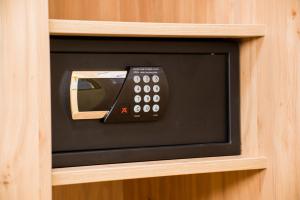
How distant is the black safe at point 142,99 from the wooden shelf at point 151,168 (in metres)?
0.03

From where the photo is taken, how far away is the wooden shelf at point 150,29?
2.42ft

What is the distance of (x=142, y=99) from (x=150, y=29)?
13 cm

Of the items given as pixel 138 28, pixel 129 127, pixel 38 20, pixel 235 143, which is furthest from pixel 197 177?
pixel 38 20

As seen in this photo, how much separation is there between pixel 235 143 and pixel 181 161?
137 millimetres

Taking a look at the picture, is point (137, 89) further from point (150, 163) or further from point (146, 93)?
point (150, 163)

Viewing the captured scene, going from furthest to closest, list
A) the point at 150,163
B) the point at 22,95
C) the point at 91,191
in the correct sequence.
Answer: the point at 91,191
the point at 150,163
the point at 22,95

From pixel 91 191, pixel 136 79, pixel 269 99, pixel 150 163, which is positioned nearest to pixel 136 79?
pixel 136 79

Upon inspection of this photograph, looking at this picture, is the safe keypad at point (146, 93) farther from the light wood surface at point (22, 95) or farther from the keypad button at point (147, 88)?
the light wood surface at point (22, 95)

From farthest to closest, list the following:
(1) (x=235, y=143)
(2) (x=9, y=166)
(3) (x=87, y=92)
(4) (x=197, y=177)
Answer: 1. (4) (x=197, y=177)
2. (1) (x=235, y=143)
3. (3) (x=87, y=92)
4. (2) (x=9, y=166)

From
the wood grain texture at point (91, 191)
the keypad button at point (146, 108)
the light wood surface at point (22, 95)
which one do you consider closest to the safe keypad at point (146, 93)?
the keypad button at point (146, 108)

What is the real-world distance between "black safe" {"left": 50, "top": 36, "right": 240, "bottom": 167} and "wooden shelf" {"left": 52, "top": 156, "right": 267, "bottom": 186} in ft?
0.09

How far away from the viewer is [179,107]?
0.87 m

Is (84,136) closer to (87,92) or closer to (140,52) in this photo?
(87,92)

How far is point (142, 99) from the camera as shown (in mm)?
825
